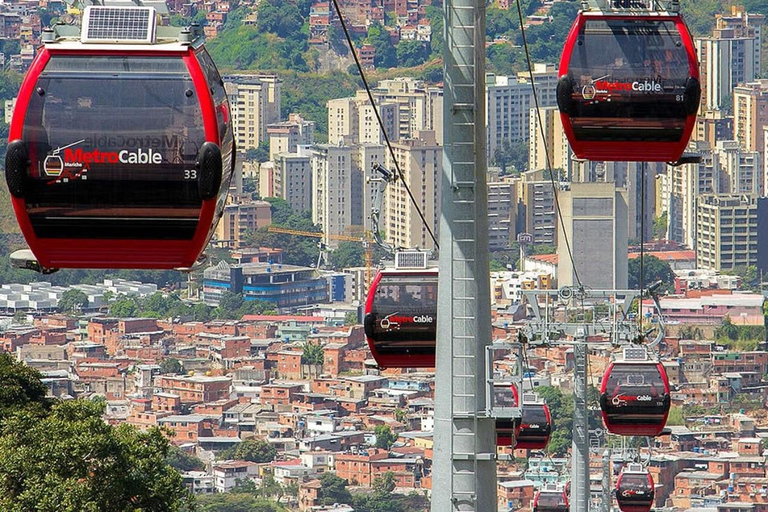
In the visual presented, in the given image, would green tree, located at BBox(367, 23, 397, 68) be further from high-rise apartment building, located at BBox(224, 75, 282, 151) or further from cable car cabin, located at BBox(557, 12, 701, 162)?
cable car cabin, located at BBox(557, 12, 701, 162)

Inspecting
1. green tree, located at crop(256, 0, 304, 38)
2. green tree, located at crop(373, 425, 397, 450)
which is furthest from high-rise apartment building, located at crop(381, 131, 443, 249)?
green tree, located at crop(373, 425, 397, 450)

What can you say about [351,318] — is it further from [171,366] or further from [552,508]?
[552,508]

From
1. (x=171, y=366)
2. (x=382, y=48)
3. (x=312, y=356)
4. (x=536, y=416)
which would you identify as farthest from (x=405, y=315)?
(x=382, y=48)

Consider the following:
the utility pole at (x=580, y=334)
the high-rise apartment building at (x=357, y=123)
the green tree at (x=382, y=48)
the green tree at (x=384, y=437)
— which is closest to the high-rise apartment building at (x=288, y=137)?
the high-rise apartment building at (x=357, y=123)

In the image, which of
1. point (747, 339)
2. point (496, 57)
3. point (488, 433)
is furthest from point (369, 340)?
point (496, 57)

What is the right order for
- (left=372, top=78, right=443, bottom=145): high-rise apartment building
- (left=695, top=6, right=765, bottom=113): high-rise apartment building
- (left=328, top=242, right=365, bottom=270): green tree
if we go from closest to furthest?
(left=328, top=242, right=365, bottom=270): green tree, (left=372, top=78, right=443, bottom=145): high-rise apartment building, (left=695, top=6, right=765, bottom=113): high-rise apartment building
